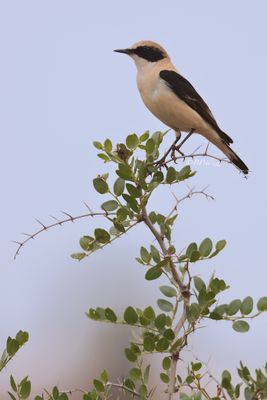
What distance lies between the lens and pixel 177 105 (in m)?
6.46

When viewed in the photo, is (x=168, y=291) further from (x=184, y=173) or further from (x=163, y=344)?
(x=184, y=173)

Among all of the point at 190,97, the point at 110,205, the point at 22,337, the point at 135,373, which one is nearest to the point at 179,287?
the point at 135,373

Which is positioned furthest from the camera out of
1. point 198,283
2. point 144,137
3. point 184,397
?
point 144,137

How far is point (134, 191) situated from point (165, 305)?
18.5 inches

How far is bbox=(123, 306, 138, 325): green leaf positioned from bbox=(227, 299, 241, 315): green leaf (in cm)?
35

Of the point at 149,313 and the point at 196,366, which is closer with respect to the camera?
the point at 149,313

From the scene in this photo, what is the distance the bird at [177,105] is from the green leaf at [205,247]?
2.86m

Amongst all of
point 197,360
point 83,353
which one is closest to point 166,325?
point 197,360

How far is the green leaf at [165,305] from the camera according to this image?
328 cm

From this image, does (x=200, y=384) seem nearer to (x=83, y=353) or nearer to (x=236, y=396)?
(x=236, y=396)

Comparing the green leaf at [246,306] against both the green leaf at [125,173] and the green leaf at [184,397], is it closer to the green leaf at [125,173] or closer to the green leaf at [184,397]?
the green leaf at [184,397]

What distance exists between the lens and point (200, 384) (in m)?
3.26

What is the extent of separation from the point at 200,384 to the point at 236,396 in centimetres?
28

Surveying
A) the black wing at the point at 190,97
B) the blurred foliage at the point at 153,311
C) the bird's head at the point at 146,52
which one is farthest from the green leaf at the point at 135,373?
the bird's head at the point at 146,52
